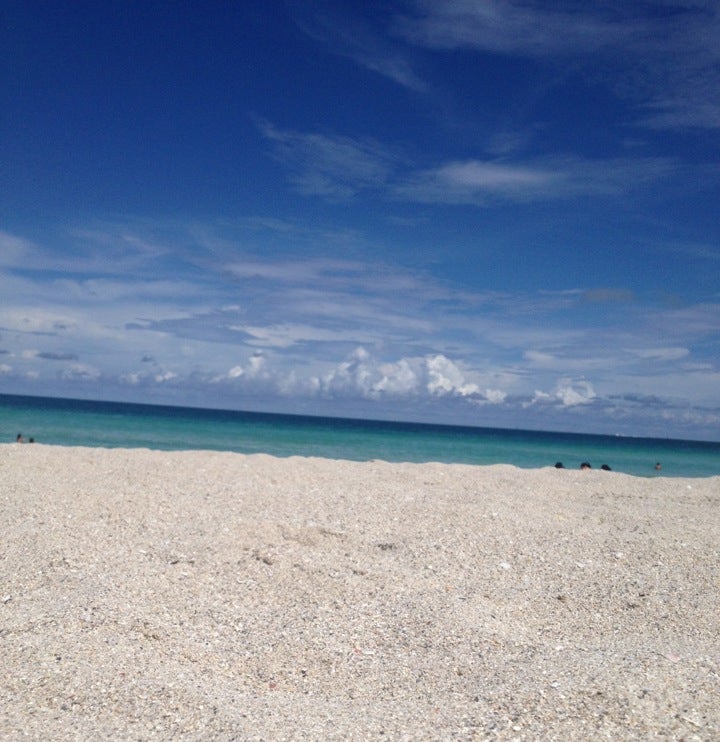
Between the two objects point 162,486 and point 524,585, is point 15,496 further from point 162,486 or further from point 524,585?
point 524,585

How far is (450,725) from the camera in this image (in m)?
4.04

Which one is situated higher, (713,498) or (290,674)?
(713,498)

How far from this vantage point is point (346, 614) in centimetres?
599

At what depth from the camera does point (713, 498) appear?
42.4 ft

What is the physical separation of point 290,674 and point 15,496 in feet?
21.0

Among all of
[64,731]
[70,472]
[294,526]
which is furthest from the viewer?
[70,472]

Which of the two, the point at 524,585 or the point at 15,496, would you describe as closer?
the point at 524,585

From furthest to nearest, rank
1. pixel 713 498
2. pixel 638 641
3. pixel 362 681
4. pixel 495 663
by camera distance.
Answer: pixel 713 498, pixel 638 641, pixel 495 663, pixel 362 681

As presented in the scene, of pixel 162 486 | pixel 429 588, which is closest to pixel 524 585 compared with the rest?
pixel 429 588

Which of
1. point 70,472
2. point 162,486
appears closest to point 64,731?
point 162,486

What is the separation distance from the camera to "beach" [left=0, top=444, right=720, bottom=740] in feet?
13.5

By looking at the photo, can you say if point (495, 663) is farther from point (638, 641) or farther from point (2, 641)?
point (2, 641)

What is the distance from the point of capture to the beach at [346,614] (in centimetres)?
413

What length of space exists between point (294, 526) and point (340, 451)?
73.3 feet
